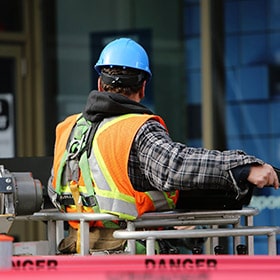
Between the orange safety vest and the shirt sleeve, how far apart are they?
0.42 feet

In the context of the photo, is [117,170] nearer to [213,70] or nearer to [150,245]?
[150,245]

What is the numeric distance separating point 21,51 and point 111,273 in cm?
730

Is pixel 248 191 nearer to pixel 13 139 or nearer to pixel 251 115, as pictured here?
pixel 251 115

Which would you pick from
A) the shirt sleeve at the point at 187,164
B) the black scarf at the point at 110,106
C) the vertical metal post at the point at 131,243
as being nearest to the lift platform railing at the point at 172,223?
the vertical metal post at the point at 131,243

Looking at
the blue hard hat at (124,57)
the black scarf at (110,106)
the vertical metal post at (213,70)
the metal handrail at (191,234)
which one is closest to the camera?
the metal handrail at (191,234)

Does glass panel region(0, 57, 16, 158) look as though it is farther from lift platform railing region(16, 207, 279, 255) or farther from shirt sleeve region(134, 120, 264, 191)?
shirt sleeve region(134, 120, 264, 191)

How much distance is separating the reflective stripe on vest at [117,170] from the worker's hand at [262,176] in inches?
23.3

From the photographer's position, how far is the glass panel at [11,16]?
10219 millimetres

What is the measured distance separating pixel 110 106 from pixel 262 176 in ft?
2.81

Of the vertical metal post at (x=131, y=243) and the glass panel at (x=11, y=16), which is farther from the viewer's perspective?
the glass panel at (x=11, y=16)

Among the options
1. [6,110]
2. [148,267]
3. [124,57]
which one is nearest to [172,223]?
[124,57]

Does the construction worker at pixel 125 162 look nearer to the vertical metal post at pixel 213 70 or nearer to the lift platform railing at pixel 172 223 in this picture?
the lift platform railing at pixel 172 223

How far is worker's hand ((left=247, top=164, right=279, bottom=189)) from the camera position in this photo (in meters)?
4.39

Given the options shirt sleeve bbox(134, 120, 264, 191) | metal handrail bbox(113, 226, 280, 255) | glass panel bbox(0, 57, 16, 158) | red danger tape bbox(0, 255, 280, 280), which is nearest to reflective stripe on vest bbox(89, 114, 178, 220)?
shirt sleeve bbox(134, 120, 264, 191)
